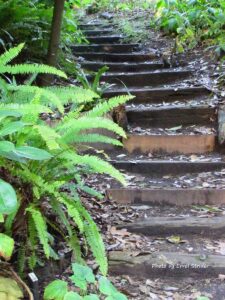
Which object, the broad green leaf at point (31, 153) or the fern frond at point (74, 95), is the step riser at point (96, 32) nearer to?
the fern frond at point (74, 95)

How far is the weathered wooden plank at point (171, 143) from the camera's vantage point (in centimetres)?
441

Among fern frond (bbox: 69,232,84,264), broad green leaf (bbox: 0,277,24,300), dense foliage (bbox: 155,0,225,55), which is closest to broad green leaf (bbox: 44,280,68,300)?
broad green leaf (bbox: 0,277,24,300)

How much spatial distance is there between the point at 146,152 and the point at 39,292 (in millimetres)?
2359

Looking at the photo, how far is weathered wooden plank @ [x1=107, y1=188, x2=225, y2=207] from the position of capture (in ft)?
11.9

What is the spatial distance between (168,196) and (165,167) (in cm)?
49

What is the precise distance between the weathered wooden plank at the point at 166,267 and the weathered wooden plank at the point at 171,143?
→ 173cm

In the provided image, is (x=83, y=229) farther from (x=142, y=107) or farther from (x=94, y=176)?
(x=142, y=107)

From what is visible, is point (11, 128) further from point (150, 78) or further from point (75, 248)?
point (150, 78)

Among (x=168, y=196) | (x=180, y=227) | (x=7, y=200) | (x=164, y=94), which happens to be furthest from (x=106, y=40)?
(x=7, y=200)

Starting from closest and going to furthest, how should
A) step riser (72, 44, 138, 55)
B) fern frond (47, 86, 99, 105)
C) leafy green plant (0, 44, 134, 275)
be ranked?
leafy green plant (0, 44, 134, 275)
fern frond (47, 86, 99, 105)
step riser (72, 44, 138, 55)

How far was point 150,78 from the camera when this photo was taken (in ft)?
19.6

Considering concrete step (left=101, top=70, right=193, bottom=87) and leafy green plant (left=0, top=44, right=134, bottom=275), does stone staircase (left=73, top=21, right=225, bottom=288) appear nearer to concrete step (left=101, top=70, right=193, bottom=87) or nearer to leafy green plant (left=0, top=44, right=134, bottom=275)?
concrete step (left=101, top=70, right=193, bottom=87)

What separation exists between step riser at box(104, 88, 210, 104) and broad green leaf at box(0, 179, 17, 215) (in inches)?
146

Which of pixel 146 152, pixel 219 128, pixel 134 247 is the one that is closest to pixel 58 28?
pixel 146 152
